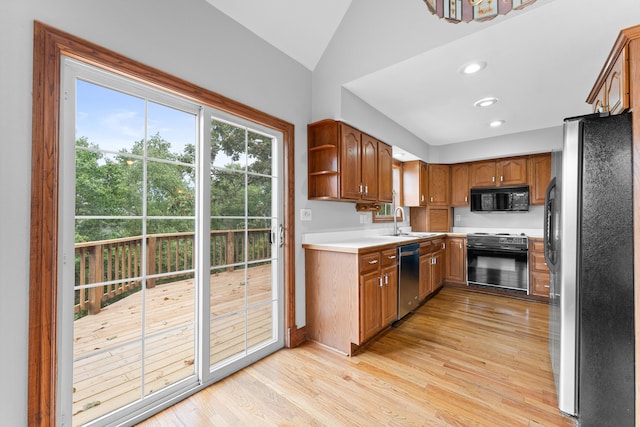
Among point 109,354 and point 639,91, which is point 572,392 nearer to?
point 639,91

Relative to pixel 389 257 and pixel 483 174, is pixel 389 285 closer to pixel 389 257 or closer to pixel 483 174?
pixel 389 257

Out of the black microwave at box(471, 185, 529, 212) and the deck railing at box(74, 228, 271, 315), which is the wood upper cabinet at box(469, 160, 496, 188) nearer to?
the black microwave at box(471, 185, 529, 212)

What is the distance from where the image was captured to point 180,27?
1.79 m

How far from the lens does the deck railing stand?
1.51m

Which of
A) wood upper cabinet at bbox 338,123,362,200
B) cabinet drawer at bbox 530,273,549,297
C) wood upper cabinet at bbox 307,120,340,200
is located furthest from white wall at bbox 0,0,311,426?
cabinet drawer at bbox 530,273,549,297

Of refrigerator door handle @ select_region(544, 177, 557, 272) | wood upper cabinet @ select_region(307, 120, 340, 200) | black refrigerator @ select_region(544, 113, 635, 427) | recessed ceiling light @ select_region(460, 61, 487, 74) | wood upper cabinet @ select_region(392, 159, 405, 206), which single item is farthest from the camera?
wood upper cabinet @ select_region(392, 159, 405, 206)

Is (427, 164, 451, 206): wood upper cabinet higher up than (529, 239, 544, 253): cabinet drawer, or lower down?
higher up

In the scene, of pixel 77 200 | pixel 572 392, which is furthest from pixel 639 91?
pixel 77 200

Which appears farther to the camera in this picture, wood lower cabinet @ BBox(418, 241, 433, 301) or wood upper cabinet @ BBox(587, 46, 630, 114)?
wood lower cabinet @ BBox(418, 241, 433, 301)

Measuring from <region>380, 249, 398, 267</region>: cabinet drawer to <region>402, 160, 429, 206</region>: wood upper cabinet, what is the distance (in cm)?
205

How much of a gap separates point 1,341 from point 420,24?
10.1ft

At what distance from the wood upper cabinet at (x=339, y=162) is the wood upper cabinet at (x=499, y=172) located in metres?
2.58

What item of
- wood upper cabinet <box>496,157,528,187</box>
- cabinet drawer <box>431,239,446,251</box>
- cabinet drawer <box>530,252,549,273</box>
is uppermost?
wood upper cabinet <box>496,157,528,187</box>

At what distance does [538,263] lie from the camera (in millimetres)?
3861
